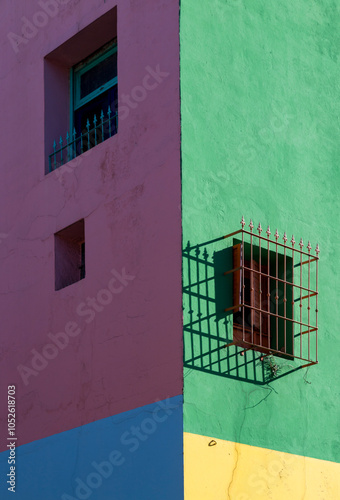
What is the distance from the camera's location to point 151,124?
1298 centimetres

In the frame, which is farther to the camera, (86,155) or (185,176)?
(86,155)

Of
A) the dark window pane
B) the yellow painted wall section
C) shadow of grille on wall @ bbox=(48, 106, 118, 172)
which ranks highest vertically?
the dark window pane

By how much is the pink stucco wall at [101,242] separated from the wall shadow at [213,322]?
13 cm

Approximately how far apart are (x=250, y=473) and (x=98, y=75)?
5.45 meters

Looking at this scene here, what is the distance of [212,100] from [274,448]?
12.1 ft

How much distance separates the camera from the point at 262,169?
43.6 feet

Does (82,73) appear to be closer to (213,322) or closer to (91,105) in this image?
(91,105)

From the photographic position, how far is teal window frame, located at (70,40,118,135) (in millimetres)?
14781

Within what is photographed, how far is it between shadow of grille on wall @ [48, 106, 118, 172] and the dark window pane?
46 centimetres

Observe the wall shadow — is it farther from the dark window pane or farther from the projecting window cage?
the dark window pane

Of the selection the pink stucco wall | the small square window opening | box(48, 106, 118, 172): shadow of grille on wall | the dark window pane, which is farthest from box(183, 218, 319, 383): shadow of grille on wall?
the dark window pane

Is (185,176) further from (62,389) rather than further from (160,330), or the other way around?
(62,389)

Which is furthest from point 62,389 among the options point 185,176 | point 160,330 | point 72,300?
point 185,176

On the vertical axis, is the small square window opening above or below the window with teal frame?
below
